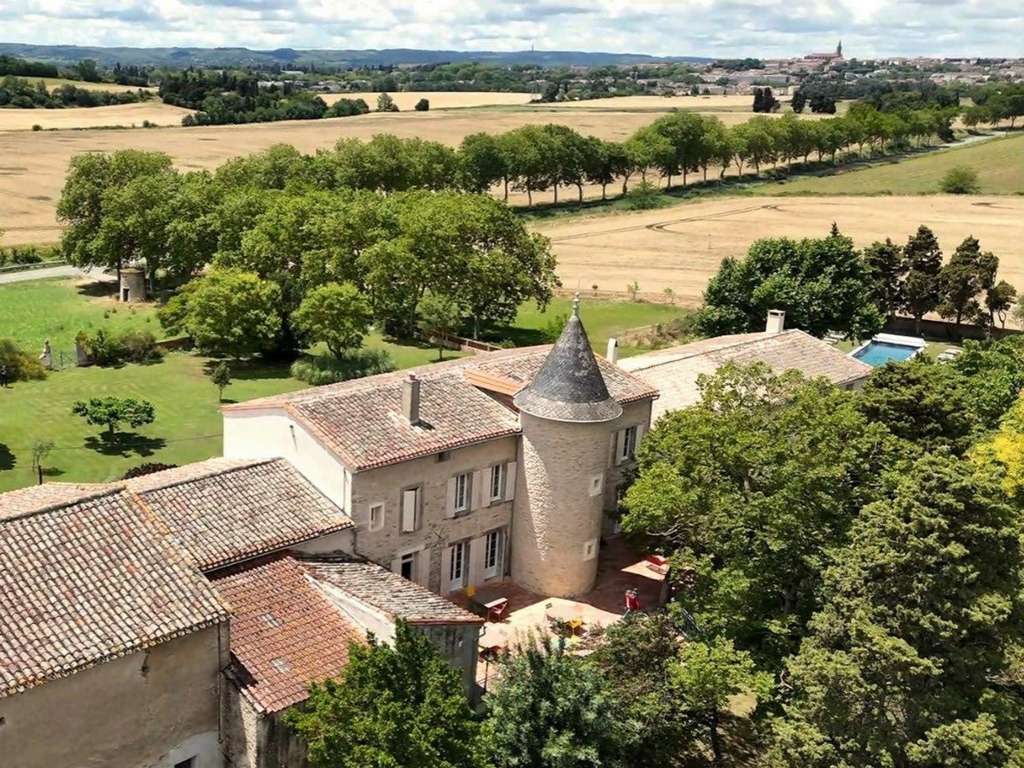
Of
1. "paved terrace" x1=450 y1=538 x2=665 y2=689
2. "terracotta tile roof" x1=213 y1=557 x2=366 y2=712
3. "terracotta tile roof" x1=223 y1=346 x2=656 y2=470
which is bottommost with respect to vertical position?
"paved terrace" x1=450 y1=538 x2=665 y2=689

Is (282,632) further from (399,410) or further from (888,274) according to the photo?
(888,274)

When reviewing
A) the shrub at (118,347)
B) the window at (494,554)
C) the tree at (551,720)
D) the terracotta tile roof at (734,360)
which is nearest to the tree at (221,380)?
the shrub at (118,347)

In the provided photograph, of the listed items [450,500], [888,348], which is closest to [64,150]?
[888,348]

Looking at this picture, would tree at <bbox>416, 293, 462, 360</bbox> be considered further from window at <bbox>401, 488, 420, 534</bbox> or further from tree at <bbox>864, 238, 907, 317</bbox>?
window at <bbox>401, 488, 420, 534</bbox>

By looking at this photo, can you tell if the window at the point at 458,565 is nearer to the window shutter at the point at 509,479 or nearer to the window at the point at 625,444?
the window shutter at the point at 509,479

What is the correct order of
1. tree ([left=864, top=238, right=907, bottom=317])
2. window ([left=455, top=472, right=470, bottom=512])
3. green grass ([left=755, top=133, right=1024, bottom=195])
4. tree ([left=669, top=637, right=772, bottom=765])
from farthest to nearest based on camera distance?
green grass ([left=755, top=133, right=1024, bottom=195]) → tree ([left=864, top=238, right=907, bottom=317]) → window ([left=455, top=472, right=470, bottom=512]) → tree ([left=669, top=637, right=772, bottom=765])

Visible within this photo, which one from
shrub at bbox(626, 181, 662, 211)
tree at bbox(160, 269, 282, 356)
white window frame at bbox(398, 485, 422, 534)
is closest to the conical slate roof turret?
white window frame at bbox(398, 485, 422, 534)

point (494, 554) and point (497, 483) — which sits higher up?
point (497, 483)

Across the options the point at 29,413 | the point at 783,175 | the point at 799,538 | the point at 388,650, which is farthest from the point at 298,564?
the point at 783,175
